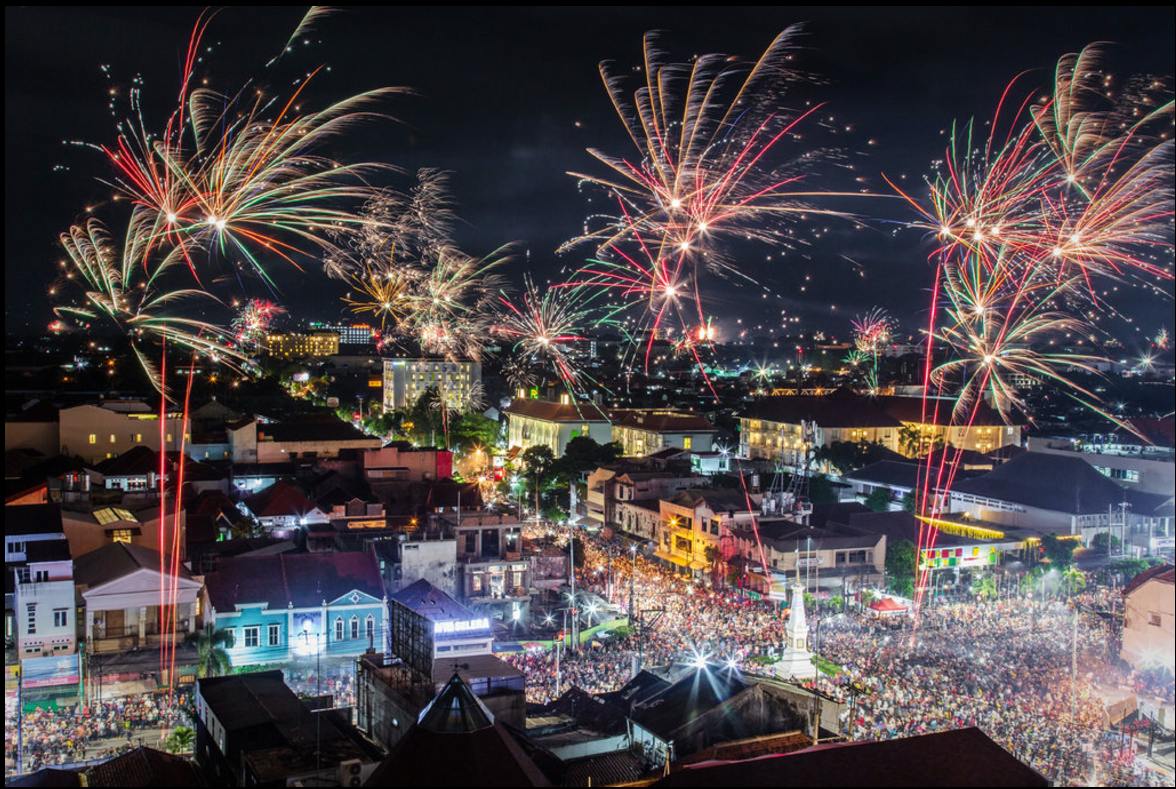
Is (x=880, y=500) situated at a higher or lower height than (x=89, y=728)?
higher

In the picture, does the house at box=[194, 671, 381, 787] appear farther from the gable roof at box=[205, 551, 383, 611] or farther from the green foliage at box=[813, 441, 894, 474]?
the green foliage at box=[813, 441, 894, 474]

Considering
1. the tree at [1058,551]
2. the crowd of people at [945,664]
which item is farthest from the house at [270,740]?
the tree at [1058,551]

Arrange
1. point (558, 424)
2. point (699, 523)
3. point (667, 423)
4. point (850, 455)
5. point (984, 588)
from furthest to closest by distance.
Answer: point (558, 424)
point (667, 423)
point (850, 455)
point (699, 523)
point (984, 588)

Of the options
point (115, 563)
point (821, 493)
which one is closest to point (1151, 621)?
point (821, 493)

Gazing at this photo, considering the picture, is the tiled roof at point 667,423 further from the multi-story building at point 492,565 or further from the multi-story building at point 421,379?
the multi-story building at point 492,565

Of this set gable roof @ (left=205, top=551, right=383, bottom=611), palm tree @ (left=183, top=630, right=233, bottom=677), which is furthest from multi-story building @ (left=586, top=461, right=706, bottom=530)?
palm tree @ (left=183, top=630, right=233, bottom=677)

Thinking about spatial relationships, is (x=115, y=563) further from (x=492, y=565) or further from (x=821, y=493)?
(x=821, y=493)

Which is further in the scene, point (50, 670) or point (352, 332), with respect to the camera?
point (352, 332)
